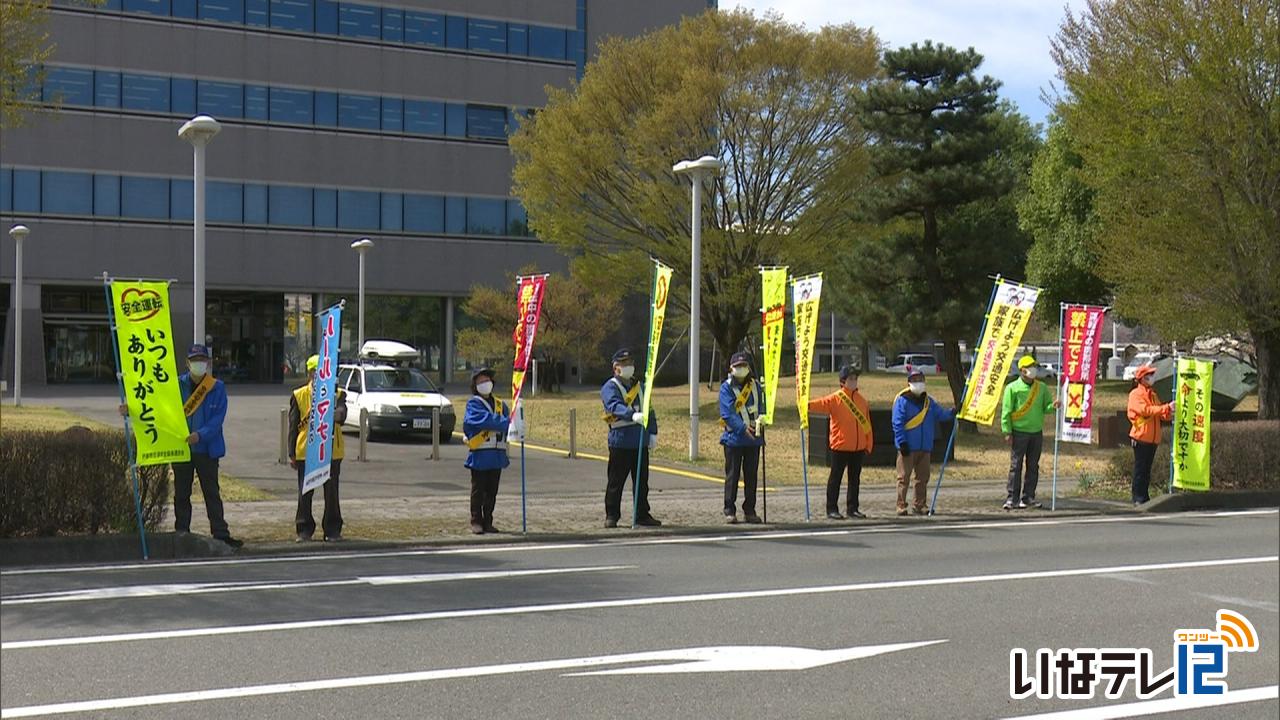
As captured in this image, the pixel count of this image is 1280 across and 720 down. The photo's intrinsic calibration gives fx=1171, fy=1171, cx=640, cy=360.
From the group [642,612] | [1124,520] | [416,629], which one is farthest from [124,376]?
[1124,520]

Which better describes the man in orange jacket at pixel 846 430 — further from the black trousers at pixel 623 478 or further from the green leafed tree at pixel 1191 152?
the green leafed tree at pixel 1191 152

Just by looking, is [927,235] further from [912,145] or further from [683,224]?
[683,224]

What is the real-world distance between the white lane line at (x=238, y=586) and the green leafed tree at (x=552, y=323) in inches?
1307

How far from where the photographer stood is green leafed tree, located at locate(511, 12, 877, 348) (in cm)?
3014

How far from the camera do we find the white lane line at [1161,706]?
573 centimetres

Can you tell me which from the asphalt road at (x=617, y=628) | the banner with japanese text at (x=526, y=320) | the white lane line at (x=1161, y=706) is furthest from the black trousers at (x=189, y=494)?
the white lane line at (x=1161, y=706)

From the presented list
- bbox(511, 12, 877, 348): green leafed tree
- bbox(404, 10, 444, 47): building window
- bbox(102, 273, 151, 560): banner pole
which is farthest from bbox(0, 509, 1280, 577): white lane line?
bbox(404, 10, 444, 47): building window

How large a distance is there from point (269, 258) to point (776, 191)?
25.1 m

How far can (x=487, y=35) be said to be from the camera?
5169 centimetres

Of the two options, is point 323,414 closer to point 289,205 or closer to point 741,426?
point 741,426

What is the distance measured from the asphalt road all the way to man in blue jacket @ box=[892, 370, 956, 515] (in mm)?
2973

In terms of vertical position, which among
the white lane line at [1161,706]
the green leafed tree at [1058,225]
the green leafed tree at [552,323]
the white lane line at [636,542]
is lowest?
the white lane line at [636,542]

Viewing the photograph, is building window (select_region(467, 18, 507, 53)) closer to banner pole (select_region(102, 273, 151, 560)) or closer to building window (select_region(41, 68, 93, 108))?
building window (select_region(41, 68, 93, 108))

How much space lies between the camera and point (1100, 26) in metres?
24.0
